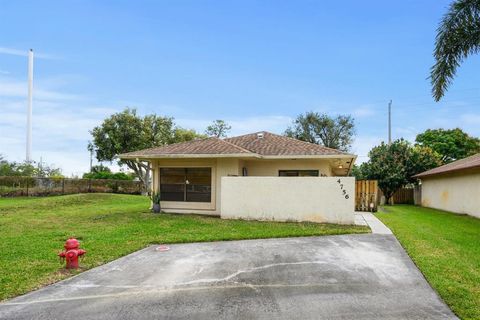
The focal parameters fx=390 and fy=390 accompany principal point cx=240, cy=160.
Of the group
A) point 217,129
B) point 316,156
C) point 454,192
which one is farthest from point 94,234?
point 217,129

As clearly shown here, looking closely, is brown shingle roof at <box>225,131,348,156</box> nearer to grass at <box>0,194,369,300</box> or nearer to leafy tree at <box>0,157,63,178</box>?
grass at <box>0,194,369,300</box>

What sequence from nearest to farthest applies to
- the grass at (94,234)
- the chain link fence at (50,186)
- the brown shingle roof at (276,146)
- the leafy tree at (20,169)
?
1. the grass at (94,234)
2. the brown shingle roof at (276,146)
3. the chain link fence at (50,186)
4. the leafy tree at (20,169)

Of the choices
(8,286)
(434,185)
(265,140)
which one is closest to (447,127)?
(434,185)

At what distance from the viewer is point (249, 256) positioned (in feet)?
28.7

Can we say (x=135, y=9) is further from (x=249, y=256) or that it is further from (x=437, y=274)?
(x=437, y=274)

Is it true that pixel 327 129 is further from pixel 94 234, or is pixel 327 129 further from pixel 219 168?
pixel 94 234

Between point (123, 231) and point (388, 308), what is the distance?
8.84 m

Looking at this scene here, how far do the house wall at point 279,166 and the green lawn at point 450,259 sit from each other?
4444 mm

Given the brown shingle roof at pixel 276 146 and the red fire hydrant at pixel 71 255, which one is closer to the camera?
the red fire hydrant at pixel 71 255

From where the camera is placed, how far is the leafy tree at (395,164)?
29.9 metres

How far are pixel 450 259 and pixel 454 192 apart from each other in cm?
1578

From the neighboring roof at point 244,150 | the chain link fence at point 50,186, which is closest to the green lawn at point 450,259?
the neighboring roof at point 244,150

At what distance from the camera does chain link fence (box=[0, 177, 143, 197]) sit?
93.8 ft

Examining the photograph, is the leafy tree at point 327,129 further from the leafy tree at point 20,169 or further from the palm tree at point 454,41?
the palm tree at point 454,41
